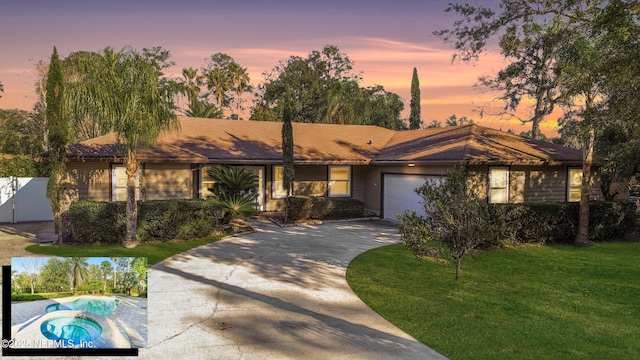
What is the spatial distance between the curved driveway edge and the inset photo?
5.58 feet

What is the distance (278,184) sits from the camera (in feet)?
66.4

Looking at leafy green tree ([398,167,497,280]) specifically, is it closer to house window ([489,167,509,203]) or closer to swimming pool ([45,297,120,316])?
swimming pool ([45,297,120,316])

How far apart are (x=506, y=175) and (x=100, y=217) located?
1449 centimetres

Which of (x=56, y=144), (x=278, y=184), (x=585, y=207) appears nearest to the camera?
(x=56, y=144)

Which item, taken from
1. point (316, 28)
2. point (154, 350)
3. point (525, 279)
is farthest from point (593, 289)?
point (316, 28)

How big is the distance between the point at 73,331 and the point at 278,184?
16.6 meters

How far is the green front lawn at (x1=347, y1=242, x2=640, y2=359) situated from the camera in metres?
5.74

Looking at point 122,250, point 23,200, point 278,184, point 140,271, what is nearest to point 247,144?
point 278,184

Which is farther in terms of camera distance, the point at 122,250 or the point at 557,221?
the point at 557,221

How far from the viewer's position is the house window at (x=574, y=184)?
679 inches

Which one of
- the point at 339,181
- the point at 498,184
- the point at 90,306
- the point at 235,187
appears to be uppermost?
the point at 498,184

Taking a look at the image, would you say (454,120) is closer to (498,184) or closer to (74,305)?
(498,184)

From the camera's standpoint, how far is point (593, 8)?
11.2 metres

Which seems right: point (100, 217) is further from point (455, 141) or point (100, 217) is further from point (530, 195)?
point (530, 195)
